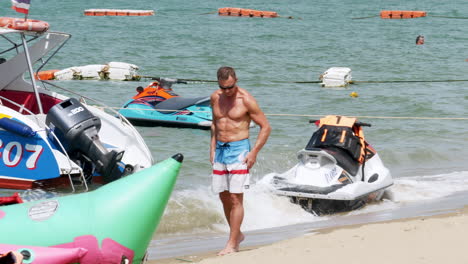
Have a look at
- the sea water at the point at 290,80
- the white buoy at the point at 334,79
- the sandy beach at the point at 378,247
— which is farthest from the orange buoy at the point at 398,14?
the sandy beach at the point at 378,247

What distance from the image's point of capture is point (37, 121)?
1076 cm

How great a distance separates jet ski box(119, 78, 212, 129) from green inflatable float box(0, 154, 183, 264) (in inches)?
381

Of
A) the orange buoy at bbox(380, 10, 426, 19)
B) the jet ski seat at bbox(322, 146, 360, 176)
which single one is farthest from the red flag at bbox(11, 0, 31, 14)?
the orange buoy at bbox(380, 10, 426, 19)

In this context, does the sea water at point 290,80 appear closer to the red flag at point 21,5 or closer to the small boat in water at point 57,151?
the small boat in water at point 57,151

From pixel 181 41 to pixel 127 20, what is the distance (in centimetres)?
1358

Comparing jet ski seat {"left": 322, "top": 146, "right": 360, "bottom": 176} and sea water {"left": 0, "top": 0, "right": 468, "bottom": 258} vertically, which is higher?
jet ski seat {"left": 322, "top": 146, "right": 360, "bottom": 176}

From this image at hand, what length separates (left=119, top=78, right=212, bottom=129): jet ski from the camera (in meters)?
15.9

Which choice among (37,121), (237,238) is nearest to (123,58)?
(37,121)

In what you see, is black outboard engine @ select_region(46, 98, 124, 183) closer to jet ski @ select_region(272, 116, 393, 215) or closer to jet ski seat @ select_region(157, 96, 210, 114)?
jet ski @ select_region(272, 116, 393, 215)

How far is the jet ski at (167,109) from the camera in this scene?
1587 cm

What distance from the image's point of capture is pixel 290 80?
24531 millimetres

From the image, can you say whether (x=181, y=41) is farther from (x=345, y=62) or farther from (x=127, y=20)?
(x=127, y=20)

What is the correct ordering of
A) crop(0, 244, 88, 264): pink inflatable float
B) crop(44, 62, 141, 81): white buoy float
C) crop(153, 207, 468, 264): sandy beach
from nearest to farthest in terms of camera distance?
1. crop(0, 244, 88, 264): pink inflatable float
2. crop(153, 207, 468, 264): sandy beach
3. crop(44, 62, 141, 81): white buoy float

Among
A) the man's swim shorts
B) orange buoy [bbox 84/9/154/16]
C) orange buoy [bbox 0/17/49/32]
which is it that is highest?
orange buoy [bbox 0/17/49/32]
